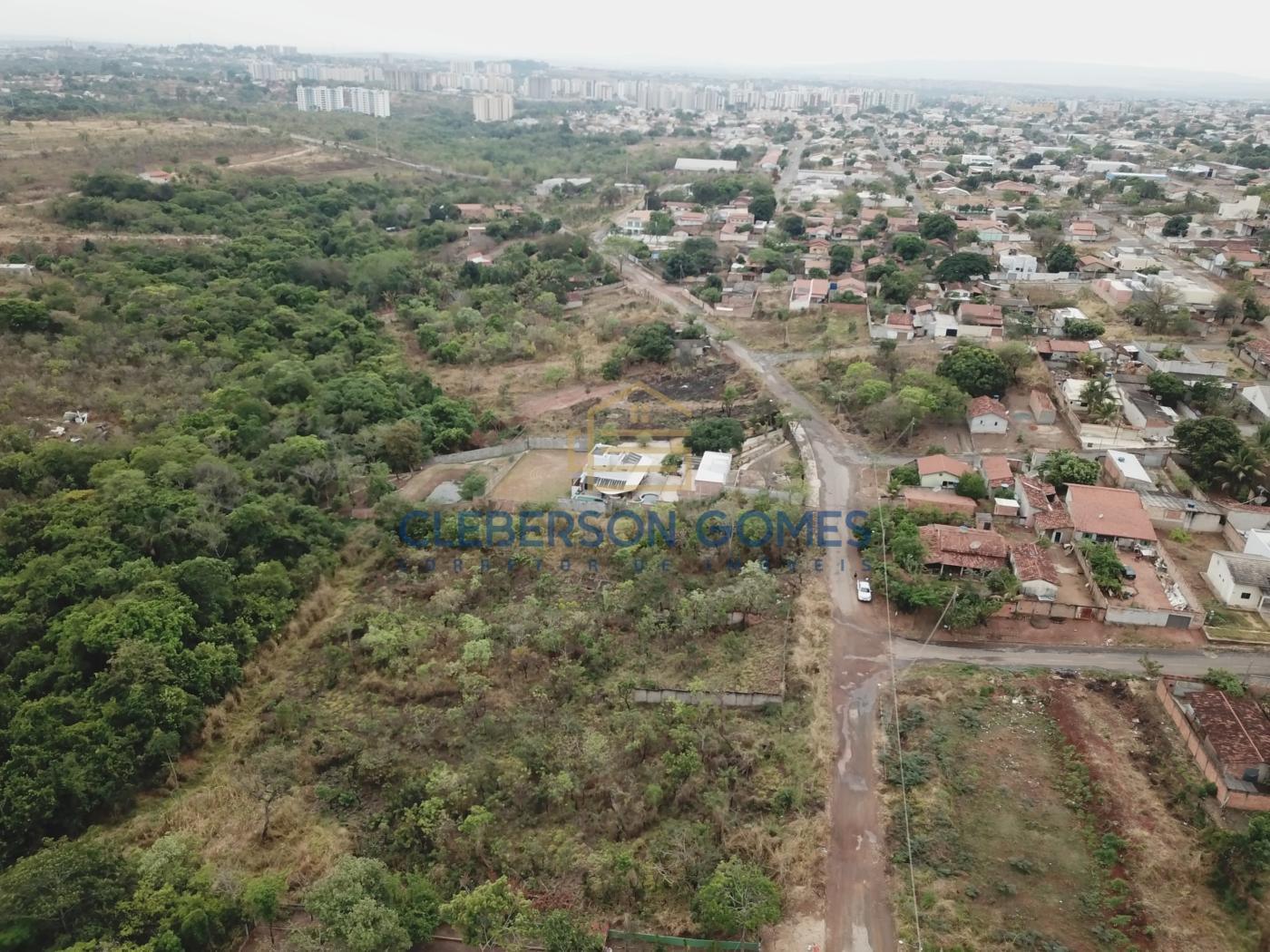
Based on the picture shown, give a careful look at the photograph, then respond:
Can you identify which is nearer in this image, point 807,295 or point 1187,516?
point 1187,516

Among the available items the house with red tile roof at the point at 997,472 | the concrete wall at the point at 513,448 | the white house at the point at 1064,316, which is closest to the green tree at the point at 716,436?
the concrete wall at the point at 513,448

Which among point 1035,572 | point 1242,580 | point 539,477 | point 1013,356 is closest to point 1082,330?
point 1013,356

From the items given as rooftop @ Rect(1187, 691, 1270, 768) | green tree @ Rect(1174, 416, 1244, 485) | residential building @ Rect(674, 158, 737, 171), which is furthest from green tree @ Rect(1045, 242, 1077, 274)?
residential building @ Rect(674, 158, 737, 171)

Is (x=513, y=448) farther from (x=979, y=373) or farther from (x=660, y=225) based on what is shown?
(x=660, y=225)

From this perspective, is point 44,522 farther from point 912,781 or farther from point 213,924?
point 912,781

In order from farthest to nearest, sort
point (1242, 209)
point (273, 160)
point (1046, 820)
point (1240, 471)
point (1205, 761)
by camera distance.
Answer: point (273, 160)
point (1242, 209)
point (1240, 471)
point (1205, 761)
point (1046, 820)

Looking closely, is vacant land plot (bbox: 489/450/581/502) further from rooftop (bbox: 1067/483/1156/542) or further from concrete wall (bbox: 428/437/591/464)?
rooftop (bbox: 1067/483/1156/542)
